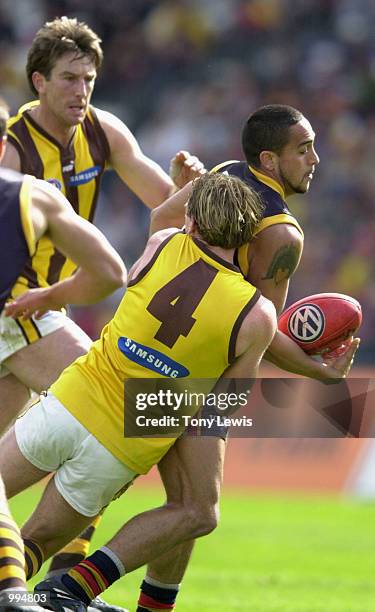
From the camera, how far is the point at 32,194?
4844mm

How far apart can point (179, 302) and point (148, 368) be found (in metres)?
0.31

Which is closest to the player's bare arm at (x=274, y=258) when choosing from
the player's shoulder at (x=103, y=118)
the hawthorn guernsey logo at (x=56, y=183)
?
the hawthorn guernsey logo at (x=56, y=183)

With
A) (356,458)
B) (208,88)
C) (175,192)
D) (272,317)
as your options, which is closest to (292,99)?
(208,88)

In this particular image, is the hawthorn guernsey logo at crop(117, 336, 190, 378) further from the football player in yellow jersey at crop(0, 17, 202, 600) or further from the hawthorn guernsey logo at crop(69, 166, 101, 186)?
the hawthorn guernsey logo at crop(69, 166, 101, 186)

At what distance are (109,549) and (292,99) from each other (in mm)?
12791

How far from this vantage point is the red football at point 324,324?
19.1ft

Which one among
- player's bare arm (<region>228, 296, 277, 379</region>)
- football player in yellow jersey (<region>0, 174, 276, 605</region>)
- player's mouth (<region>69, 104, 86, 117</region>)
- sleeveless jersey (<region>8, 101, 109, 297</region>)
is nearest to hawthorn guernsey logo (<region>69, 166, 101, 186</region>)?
sleeveless jersey (<region>8, 101, 109, 297</region>)

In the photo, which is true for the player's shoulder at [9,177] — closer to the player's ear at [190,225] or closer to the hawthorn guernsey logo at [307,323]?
the player's ear at [190,225]

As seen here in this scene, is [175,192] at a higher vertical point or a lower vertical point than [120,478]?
higher

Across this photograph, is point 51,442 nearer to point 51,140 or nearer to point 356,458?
point 51,140

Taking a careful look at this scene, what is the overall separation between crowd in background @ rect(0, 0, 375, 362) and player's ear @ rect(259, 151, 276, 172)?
9234 mm

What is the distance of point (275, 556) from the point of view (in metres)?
10.5

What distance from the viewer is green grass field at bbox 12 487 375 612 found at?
7676 mm

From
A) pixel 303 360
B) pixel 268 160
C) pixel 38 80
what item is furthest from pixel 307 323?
pixel 38 80
